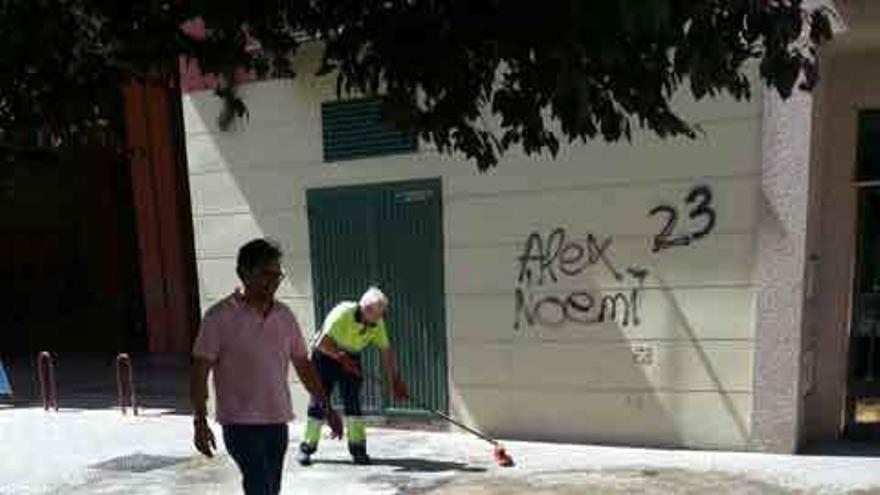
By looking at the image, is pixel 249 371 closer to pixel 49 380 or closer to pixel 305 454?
pixel 305 454

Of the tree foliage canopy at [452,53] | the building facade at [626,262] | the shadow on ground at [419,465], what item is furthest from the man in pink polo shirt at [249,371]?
the building facade at [626,262]

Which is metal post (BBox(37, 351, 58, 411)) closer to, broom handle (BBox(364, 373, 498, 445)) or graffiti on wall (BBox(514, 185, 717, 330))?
broom handle (BBox(364, 373, 498, 445))

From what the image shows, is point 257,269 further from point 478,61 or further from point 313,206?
point 313,206

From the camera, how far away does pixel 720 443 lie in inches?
288

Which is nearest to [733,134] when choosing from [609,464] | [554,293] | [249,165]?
[554,293]

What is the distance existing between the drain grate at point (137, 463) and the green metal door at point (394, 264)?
181 cm

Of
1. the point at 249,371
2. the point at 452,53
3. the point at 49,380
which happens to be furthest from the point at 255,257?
the point at 49,380

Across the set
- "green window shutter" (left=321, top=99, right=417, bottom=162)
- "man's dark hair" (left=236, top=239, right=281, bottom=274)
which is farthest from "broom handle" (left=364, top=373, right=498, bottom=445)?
"man's dark hair" (left=236, top=239, right=281, bottom=274)

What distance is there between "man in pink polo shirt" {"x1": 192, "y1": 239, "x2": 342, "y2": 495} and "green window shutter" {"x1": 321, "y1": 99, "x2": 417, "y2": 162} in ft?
A: 12.3

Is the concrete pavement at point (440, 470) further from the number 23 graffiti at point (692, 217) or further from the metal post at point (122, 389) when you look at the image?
the number 23 graffiti at point (692, 217)

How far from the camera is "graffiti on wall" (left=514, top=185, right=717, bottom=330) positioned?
7270 millimetres

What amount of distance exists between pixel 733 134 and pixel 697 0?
484 cm

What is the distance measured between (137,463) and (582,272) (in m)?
3.89

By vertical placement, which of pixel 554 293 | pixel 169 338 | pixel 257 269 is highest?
pixel 257 269
